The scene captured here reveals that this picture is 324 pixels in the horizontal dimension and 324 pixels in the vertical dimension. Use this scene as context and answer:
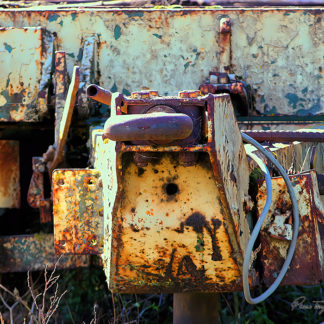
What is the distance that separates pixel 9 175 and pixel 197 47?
121cm

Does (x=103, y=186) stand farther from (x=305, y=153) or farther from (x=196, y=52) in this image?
(x=196, y=52)

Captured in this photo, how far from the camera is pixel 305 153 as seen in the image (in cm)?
297

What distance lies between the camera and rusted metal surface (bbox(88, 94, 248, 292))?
1.87 meters

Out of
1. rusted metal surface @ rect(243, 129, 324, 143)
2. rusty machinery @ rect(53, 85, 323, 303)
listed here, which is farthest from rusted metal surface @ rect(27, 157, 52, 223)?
rusted metal surface @ rect(243, 129, 324, 143)

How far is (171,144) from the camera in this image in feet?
5.90

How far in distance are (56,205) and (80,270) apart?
5.55 ft

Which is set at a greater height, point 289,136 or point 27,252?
point 289,136

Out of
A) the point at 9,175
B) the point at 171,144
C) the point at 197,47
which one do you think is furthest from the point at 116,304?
the point at 171,144

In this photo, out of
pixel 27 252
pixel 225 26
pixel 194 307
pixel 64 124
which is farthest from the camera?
pixel 225 26

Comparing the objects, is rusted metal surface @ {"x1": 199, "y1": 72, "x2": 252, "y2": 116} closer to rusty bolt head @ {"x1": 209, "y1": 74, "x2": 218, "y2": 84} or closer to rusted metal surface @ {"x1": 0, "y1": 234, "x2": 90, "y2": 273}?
rusty bolt head @ {"x1": 209, "y1": 74, "x2": 218, "y2": 84}

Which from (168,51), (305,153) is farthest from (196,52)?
(305,153)

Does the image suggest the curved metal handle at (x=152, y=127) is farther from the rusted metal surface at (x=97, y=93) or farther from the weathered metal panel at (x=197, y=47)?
the weathered metal panel at (x=197, y=47)

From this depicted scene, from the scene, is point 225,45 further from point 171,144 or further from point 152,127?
point 152,127

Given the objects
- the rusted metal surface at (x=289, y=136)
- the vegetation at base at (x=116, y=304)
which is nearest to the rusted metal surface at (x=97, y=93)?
A: the rusted metal surface at (x=289, y=136)
